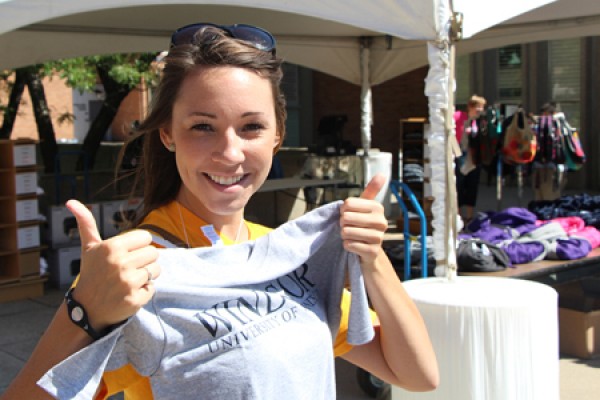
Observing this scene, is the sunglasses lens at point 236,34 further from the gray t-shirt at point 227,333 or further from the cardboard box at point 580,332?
the cardboard box at point 580,332

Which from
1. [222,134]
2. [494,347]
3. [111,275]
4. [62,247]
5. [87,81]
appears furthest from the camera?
[87,81]

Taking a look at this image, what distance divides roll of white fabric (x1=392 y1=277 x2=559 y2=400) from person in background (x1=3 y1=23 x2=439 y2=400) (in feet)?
6.08

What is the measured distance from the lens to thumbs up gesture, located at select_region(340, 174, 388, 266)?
1563 millimetres

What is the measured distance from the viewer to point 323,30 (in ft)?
30.1

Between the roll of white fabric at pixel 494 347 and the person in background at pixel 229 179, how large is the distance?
1852 millimetres

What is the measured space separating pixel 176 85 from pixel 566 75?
1508cm

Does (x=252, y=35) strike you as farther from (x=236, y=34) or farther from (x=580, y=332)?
(x=580, y=332)

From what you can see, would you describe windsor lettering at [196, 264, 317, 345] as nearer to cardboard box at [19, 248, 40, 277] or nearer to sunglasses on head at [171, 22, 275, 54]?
sunglasses on head at [171, 22, 275, 54]

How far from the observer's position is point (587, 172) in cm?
1476

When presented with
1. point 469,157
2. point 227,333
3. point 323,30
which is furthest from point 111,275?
point 469,157

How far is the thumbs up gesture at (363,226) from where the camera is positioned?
5.13 feet

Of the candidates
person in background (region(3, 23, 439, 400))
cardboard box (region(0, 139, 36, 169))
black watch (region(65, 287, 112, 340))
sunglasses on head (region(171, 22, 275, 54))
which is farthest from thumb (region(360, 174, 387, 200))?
cardboard box (region(0, 139, 36, 169))

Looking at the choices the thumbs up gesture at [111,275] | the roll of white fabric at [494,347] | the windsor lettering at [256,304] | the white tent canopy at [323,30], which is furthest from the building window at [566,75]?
the thumbs up gesture at [111,275]

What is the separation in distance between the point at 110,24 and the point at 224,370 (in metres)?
6.93
